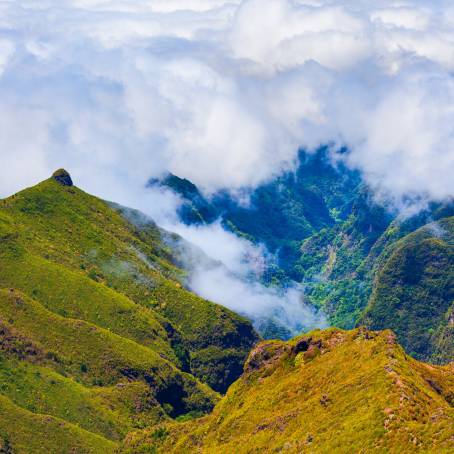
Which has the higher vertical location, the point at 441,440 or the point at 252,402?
the point at 252,402

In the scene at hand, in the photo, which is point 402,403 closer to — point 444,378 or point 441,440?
point 441,440

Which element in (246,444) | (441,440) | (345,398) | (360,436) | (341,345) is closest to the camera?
(441,440)

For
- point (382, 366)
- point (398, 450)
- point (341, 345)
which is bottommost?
point (398, 450)

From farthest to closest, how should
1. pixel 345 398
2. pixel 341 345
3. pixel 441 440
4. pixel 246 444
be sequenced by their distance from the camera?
pixel 341 345 → pixel 246 444 → pixel 345 398 → pixel 441 440

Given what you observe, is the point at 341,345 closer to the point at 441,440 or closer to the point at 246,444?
the point at 246,444

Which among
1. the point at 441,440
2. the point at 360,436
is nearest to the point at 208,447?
the point at 360,436

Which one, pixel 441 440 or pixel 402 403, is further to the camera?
pixel 402 403

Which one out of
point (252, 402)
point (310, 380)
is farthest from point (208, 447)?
point (310, 380)
